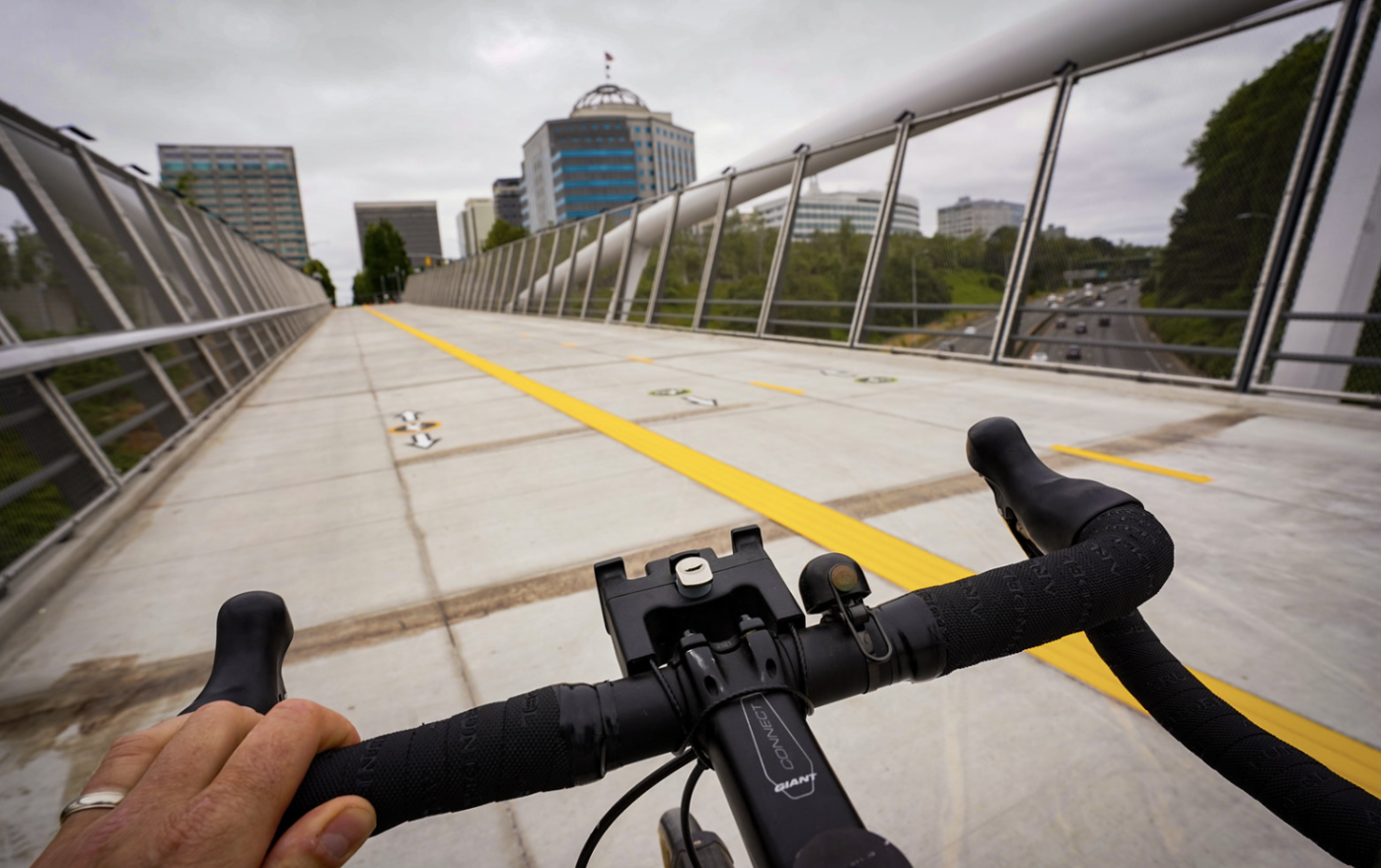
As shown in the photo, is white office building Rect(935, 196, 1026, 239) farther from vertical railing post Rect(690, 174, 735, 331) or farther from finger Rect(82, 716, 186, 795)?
finger Rect(82, 716, 186, 795)

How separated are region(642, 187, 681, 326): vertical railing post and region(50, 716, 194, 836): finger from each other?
1778 cm

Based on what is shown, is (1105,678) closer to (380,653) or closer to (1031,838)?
(1031,838)

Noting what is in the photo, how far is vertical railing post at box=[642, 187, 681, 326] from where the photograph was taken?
1778 centimetres

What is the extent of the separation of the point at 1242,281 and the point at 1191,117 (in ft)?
6.31

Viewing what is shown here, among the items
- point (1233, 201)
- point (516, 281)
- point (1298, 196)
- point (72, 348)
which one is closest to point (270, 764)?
point (72, 348)

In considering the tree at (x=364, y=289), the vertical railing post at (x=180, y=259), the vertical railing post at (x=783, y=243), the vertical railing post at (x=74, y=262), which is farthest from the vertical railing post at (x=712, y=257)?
the tree at (x=364, y=289)

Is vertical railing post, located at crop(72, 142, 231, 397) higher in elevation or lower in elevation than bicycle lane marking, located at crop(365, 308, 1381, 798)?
higher

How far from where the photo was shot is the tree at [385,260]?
100562mm

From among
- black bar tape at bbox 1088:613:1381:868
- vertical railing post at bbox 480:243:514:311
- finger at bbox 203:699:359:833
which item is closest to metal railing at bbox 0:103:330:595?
finger at bbox 203:699:359:833

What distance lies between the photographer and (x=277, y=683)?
837mm

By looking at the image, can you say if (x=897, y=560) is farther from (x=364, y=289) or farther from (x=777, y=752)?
(x=364, y=289)

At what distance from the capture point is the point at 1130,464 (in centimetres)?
401

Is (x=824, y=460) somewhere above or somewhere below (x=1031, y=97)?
below

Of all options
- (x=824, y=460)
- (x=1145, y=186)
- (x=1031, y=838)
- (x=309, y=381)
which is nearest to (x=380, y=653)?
(x=1031, y=838)
